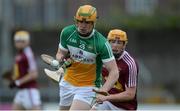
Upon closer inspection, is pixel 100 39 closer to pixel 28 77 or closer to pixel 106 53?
pixel 106 53

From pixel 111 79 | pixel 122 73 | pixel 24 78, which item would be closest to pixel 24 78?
pixel 24 78

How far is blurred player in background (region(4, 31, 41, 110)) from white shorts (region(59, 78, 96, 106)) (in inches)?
164

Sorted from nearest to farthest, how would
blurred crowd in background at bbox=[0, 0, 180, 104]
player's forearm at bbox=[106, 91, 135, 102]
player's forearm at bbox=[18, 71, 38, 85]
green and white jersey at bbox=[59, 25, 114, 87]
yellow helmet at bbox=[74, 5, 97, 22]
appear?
yellow helmet at bbox=[74, 5, 97, 22]
green and white jersey at bbox=[59, 25, 114, 87]
player's forearm at bbox=[106, 91, 135, 102]
player's forearm at bbox=[18, 71, 38, 85]
blurred crowd in background at bbox=[0, 0, 180, 104]

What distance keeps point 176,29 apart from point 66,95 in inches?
878

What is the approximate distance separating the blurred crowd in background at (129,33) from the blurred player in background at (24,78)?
8165mm

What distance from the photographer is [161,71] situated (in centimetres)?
3161

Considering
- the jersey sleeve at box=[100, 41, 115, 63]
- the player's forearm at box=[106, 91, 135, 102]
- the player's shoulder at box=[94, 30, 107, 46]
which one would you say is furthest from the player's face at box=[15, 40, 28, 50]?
the jersey sleeve at box=[100, 41, 115, 63]

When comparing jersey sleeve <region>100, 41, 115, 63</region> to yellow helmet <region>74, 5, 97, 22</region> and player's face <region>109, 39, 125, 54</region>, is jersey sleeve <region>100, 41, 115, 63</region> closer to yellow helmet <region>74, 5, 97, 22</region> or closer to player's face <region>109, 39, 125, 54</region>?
yellow helmet <region>74, 5, 97, 22</region>

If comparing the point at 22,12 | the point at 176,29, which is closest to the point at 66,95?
the point at 176,29

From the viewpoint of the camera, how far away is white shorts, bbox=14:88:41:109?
53.5 ft

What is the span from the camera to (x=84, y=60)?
11711mm

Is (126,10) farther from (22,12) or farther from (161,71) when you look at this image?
(161,71)

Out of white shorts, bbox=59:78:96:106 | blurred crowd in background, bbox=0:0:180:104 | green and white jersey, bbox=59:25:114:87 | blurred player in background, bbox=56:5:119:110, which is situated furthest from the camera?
blurred crowd in background, bbox=0:0:180:104

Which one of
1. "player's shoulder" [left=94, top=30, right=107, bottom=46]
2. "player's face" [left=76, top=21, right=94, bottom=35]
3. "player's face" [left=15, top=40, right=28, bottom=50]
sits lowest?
"player's face" [left=15, top=40, right=28, bottom=50]
